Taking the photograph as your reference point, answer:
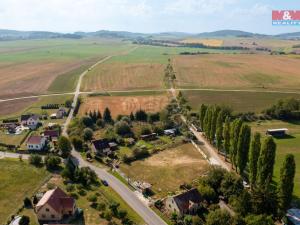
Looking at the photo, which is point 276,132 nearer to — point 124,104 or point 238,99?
point 238,99

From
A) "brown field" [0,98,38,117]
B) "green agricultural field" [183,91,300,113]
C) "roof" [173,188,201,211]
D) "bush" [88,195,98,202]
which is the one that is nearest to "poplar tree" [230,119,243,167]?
"roof" [173,188,201,211]

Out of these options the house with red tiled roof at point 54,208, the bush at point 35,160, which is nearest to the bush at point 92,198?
the house with red tiled roof at point 54,208

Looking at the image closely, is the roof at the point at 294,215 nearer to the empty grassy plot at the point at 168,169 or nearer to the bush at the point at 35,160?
the empty grassy plot at the point at 168,169

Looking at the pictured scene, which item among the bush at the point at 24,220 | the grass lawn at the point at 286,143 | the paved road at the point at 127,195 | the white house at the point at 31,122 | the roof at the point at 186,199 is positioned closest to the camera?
the bush at the point at 24,220

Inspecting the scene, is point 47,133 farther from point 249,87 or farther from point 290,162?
point 249,87

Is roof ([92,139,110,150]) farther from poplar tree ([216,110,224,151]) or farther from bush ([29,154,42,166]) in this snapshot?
poplar tree ([216,110,224,151])

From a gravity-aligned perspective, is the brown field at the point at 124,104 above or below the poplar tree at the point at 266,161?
below
